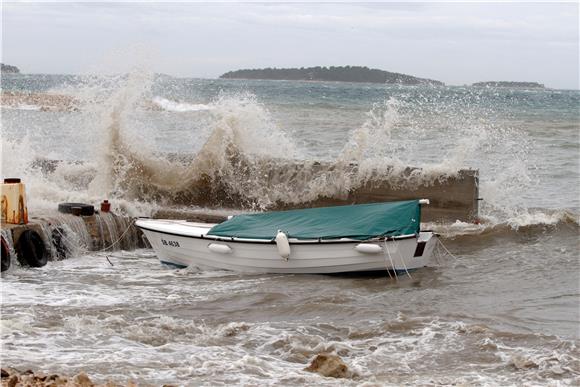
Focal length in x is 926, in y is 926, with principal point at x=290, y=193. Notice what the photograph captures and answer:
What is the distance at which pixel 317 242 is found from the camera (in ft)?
44.7

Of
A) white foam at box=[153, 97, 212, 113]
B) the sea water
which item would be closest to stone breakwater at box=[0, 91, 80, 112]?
white foam at box=[153, 97, 212, 113]

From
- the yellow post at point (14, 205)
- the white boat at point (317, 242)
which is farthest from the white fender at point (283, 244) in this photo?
the yellow post at point (14, 205)

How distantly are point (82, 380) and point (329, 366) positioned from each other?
233 cm

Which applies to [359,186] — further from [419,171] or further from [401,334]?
[401,334]

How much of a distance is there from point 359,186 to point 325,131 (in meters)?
20.6

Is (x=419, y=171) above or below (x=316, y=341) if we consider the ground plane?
above

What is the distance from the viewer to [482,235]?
654 inches

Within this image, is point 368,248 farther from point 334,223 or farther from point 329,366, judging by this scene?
point 329,366

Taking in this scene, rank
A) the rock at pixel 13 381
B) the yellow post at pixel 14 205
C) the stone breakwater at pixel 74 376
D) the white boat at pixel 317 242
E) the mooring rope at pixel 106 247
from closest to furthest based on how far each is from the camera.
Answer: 1. the rock at pixel 13 381
2. the stone breakwater at pixel 74 376
3. the white boat at pixel 317 242
4. the yellow post at pixel 14 205
5. the mooring rope at pixel 106 247

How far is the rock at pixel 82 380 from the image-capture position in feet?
24.9

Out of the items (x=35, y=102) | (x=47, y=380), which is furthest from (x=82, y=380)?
(x=35, y=102)

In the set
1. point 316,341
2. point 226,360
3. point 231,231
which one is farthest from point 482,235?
point 226,360

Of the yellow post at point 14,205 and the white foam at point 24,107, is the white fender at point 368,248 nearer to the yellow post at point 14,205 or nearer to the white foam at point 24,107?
the yellow post at point 14,205

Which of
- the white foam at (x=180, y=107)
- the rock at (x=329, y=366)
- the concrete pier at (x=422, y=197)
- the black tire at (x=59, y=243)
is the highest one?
the white foam at (x=180, y=107)
